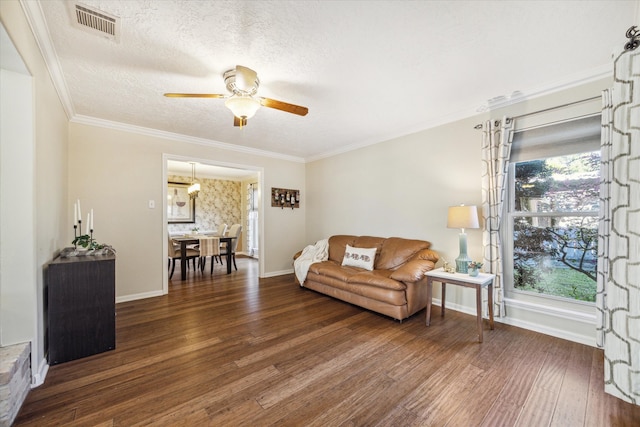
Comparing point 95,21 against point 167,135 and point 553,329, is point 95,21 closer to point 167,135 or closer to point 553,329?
point 167,135

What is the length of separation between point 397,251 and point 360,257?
22.0 inches

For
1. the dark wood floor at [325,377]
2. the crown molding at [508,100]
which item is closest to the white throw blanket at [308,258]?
the dark wood floor at [325,377]

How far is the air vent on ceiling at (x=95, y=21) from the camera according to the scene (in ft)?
5.53

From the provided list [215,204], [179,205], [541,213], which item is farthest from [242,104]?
[215,204]

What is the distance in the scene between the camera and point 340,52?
2.12 metres

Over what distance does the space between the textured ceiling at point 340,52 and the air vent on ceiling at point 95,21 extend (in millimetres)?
43

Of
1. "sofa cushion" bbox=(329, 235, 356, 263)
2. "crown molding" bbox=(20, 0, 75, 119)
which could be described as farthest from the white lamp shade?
"crown molding" bbox=(20, 0, 75, 119)

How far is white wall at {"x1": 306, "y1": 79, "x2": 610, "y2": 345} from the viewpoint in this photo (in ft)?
8.89

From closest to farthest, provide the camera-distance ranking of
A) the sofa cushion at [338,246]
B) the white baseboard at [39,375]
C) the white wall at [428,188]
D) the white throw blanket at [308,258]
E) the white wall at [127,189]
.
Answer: the white baseboard at [39,375]
the white wall at [428,188]
the white wall at [127,189]
the white throw blanket at [308,258]
the sofa cushion at [338,246]

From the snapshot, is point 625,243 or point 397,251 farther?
point 397,251

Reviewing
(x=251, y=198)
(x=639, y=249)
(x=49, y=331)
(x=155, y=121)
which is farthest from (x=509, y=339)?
(x=251, y=198)

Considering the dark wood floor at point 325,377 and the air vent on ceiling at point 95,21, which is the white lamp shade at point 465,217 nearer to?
the dark wood floor at point 325,377

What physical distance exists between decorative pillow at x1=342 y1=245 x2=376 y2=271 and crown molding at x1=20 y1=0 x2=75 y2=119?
3.86 meters

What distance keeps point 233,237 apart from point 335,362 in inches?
166
